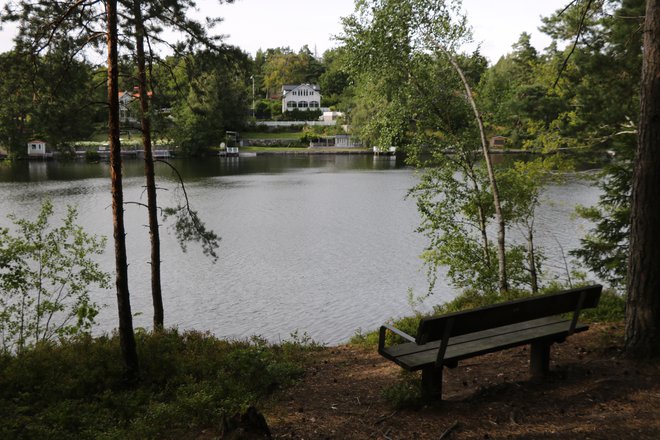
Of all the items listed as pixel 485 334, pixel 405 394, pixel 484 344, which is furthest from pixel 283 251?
pixel 484 344

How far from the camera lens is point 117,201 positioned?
6.76 m

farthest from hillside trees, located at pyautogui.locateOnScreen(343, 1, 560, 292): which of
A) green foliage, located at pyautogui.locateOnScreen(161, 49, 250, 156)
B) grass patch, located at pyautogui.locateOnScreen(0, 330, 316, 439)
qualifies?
grass patch, located at pyautogui.locateOnScreen(0, 330, 316, 439)

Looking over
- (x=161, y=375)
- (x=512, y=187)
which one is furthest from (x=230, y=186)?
(x=161, y=375)

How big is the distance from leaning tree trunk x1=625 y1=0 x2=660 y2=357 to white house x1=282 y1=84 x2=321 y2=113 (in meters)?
95.7

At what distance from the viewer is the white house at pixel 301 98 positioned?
9862 centimetres

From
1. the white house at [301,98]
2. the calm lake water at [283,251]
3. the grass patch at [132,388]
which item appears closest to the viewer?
the grass patch at [132,388]

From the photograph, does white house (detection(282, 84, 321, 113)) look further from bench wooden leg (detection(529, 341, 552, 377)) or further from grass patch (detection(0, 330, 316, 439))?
bench wooden leg (detection(529, 341, 552, 377))

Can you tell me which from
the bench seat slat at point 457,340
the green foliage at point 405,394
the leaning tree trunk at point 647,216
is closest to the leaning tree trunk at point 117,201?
the green foliage at point 405,394

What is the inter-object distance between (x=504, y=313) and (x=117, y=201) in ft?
15.9

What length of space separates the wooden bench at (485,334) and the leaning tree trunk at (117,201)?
11.8 feet

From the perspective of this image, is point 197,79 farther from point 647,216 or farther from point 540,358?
point 647,216

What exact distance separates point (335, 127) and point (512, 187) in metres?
77.8

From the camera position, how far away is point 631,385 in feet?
15.7

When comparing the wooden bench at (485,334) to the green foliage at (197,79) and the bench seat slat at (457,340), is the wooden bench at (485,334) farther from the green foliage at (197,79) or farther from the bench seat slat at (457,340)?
the green foliage at (197,79)
